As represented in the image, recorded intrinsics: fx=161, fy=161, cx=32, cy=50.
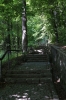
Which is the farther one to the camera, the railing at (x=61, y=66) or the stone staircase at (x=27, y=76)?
the stone staircase at (x=27, y=76)

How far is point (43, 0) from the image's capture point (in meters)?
15.2

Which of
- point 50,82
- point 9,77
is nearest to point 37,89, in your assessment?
point 50,82

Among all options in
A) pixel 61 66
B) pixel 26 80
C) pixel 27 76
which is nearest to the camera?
pixel 61 66

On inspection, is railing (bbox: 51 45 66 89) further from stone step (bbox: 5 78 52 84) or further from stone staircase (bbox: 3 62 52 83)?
stone step (bbox: 5 78 52 84)

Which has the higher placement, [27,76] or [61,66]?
[61,66]

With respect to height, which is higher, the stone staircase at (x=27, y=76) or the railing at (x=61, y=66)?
the railing at (x=61, y=66)

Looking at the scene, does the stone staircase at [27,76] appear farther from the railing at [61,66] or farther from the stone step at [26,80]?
the railing at [61,66]

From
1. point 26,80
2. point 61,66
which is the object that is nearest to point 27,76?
point 26,80

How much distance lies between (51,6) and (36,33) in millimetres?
17787

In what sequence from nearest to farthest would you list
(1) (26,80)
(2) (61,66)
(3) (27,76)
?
(2) (61,66), (1) (26,80), (3) (27,76)

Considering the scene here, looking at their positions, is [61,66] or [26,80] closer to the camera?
[61,66]

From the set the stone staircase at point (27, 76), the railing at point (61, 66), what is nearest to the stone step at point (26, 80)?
the stone staircase at point (27, 76)

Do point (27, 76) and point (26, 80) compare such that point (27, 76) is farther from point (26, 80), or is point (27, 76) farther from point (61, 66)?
point (61, 66)

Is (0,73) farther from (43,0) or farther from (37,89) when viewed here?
(43,0)
